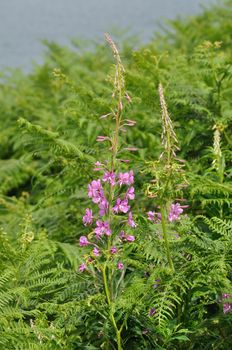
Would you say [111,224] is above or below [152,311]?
above

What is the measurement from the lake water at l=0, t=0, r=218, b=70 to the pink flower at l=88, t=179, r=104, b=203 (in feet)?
36.4

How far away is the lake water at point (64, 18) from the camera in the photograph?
14.4m

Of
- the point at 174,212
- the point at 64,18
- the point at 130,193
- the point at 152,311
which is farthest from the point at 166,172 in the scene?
the point at 64,18

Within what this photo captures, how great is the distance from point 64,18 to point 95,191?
1357cm

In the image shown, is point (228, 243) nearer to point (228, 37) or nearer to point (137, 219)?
point (137, 219)

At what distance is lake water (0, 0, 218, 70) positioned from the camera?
1443cm

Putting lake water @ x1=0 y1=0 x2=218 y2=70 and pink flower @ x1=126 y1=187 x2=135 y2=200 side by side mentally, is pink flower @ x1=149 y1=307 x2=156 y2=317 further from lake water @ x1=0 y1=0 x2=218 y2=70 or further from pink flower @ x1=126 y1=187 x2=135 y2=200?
lake water @ x1=0 y1=0 x2=218 y2=70

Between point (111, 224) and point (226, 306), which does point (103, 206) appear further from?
point (226, 306)

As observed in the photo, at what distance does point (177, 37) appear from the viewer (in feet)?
27.8

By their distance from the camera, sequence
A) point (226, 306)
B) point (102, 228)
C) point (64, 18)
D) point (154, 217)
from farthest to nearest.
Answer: point (64, 18), point (154, 217), point (226, 306), point (102, 228)

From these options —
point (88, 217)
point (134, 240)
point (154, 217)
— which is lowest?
point (154, 217)

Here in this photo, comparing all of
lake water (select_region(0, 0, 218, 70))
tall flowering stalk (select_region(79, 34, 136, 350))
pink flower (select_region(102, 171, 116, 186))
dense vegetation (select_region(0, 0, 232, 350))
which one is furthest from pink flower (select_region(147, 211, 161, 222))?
lake water (select_region(0, 0, 218, 70))

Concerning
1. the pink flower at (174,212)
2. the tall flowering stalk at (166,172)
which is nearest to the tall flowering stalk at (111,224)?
the tall flowering stalk at (166,172)

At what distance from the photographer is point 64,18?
52.4ft
